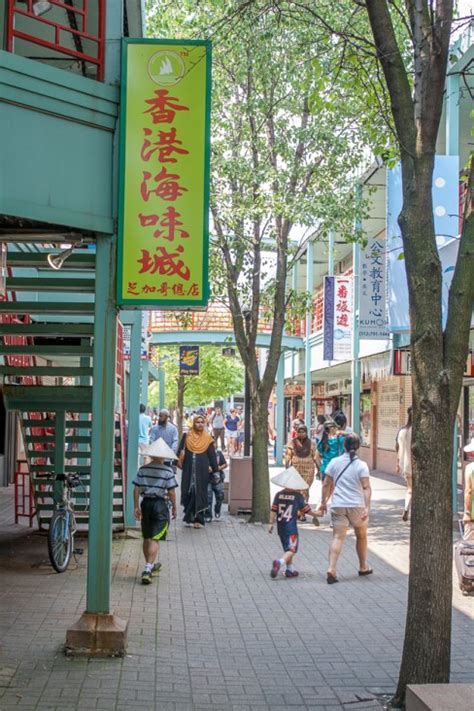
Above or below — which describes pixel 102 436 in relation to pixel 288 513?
above

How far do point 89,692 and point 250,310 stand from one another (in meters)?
10.1

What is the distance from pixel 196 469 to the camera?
45.3 feet

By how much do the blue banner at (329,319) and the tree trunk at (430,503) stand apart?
17286mm

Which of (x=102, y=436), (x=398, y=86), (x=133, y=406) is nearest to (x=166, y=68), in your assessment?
(x=398, y=86)

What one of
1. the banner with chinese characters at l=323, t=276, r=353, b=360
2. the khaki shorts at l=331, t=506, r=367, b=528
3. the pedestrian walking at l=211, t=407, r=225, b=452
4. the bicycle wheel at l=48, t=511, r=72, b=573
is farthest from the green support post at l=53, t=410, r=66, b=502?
the pedestrian walking at l=211, t=407, r=225, b=452

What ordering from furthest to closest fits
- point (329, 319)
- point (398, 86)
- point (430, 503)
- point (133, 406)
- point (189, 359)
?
point (189, 359) → point (329, 319) → point (133, 406) → point (398, 86) → point (430, 503)

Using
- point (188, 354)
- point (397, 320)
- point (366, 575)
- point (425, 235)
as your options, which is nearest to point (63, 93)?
point (425, 235)

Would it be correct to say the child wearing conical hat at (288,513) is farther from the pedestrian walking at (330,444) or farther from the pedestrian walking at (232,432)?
the pedestrian walking at (232,432)

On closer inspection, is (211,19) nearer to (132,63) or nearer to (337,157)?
(337,157)

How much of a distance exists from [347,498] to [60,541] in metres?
3.29

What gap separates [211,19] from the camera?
13.8 m

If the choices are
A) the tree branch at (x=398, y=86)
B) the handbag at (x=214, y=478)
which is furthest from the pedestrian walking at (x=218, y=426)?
the tree branch at (x=398, y=86)

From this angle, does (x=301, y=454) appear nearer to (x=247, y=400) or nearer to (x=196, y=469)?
(x=196, y=469)

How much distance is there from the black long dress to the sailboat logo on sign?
26.4ft
